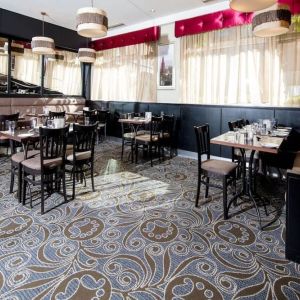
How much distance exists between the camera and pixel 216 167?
282 cm

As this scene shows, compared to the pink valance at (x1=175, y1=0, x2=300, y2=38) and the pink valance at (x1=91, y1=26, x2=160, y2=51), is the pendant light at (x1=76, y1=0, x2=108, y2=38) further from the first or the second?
the pink valance at (x1=91, y1=26, x2=160, y2=51)

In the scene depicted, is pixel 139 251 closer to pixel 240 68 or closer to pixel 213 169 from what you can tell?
pixel 213 169

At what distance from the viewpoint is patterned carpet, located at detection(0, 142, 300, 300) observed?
170 cm

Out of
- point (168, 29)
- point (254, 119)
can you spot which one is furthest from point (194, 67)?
point (254, 119)

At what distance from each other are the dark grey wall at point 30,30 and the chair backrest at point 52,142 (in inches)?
191

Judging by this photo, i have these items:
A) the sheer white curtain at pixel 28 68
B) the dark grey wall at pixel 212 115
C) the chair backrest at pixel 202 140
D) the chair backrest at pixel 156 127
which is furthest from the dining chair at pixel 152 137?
the sheer white curtain at pixel 28 68

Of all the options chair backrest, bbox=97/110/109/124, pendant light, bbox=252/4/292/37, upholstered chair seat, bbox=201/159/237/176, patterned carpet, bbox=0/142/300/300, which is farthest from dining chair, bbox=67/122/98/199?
chair backrest, bbox=97/110/109/124

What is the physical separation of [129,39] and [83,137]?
15.0 feet

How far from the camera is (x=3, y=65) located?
6.29m

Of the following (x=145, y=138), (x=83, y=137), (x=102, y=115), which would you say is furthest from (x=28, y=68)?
(x=83, y=137)

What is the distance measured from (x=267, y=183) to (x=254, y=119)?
1.41m

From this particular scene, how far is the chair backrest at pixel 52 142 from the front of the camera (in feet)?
8.68

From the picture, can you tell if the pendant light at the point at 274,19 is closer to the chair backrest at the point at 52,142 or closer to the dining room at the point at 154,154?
the dining room at the point at 154,154

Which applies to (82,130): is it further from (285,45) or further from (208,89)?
(285,45)
